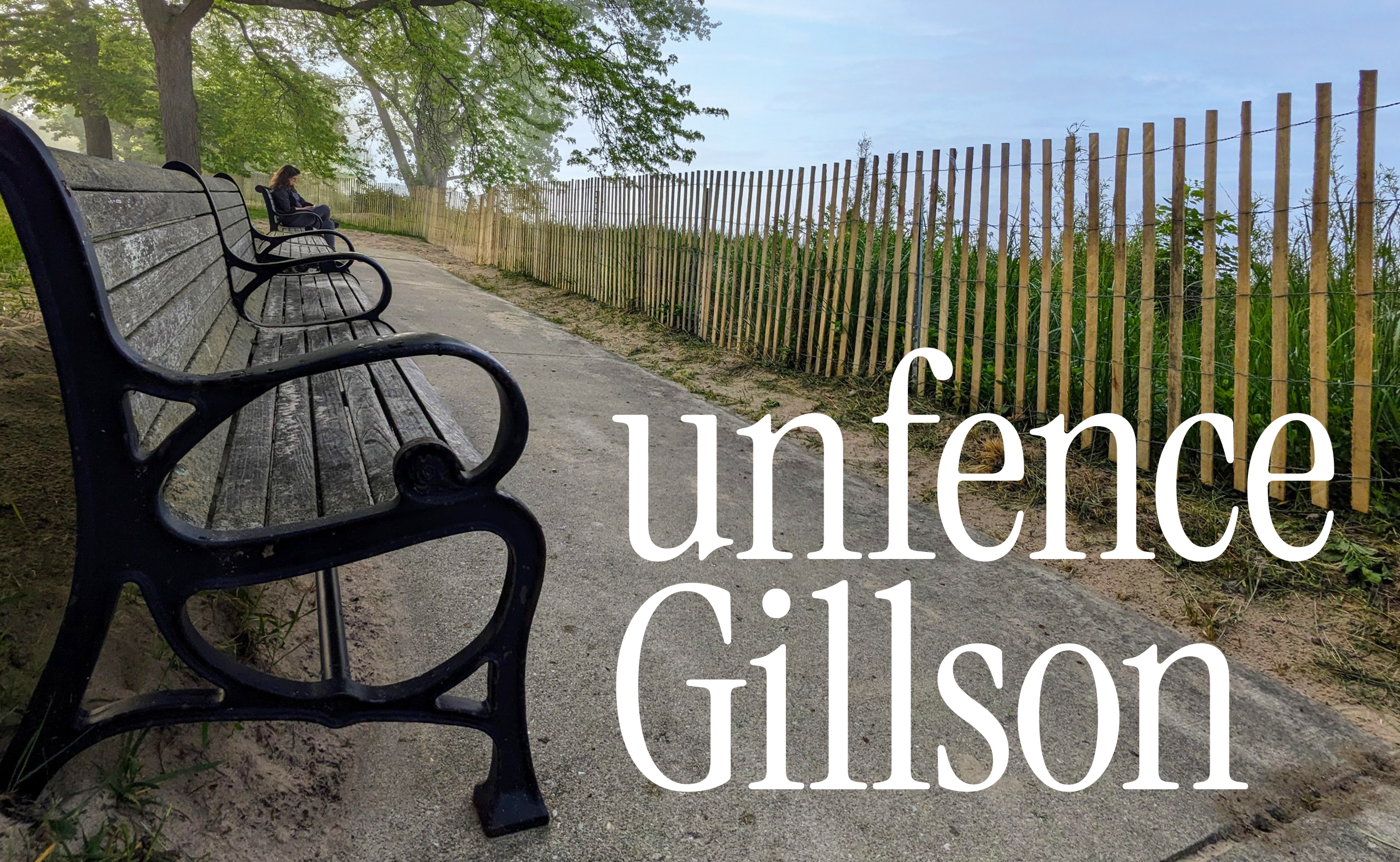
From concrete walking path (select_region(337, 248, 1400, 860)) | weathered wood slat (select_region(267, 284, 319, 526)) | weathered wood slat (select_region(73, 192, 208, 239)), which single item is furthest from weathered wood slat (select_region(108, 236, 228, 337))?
concrete walking path (select_region(337, 248, 1400, 860))

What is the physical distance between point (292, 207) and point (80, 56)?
11.5 metres

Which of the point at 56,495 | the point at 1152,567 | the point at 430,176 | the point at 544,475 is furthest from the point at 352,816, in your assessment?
the point at 430,176

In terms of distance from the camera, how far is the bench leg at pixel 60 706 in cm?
149

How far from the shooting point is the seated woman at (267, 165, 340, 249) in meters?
11.9

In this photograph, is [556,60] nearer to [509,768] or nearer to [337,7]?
[337,7]

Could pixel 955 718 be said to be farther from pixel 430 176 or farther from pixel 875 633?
pixel 430 176

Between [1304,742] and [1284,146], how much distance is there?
2730mm

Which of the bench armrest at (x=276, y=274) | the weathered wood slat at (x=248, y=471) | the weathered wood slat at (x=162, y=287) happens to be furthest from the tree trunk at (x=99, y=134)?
the weathered wood slat at (x=248, y=471)

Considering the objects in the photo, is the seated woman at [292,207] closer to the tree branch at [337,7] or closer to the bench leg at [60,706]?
the tree branch at [337,7]

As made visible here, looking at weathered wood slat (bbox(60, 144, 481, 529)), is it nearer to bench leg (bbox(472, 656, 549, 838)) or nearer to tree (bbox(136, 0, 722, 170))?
bench leg (bbox(472, 656, 549, 838))

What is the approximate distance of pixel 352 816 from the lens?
178 cm

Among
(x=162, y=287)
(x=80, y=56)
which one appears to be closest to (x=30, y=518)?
(x=162, y=287)

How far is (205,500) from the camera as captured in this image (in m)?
1.69

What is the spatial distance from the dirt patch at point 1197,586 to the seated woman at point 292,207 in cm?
826
